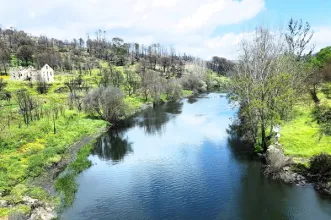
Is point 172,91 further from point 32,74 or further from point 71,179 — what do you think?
point 71,179

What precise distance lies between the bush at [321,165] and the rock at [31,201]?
30.5m

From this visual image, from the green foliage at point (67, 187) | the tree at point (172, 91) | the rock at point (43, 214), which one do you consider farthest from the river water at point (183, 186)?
the tree at point (172, 91)

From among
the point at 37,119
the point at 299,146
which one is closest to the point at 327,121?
the point at 299,146

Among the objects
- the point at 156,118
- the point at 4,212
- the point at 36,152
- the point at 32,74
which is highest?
the point at 32,74

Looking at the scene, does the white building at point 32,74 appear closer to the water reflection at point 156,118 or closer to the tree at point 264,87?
the water reflection at point 156,118

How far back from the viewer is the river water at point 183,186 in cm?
2756

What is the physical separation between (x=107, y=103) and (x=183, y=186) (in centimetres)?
3738

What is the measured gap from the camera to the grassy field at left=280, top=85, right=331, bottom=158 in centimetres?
3662

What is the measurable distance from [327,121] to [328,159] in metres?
6.39

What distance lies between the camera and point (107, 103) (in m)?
65.5

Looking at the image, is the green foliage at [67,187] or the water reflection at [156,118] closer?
the green foliage at [67,187]

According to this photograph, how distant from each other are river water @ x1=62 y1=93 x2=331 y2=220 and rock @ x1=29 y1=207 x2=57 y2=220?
3.75 ft

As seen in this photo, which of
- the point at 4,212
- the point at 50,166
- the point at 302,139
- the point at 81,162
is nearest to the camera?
the point at 4,212

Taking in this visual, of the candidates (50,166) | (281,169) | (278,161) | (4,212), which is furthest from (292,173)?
(50,166)
